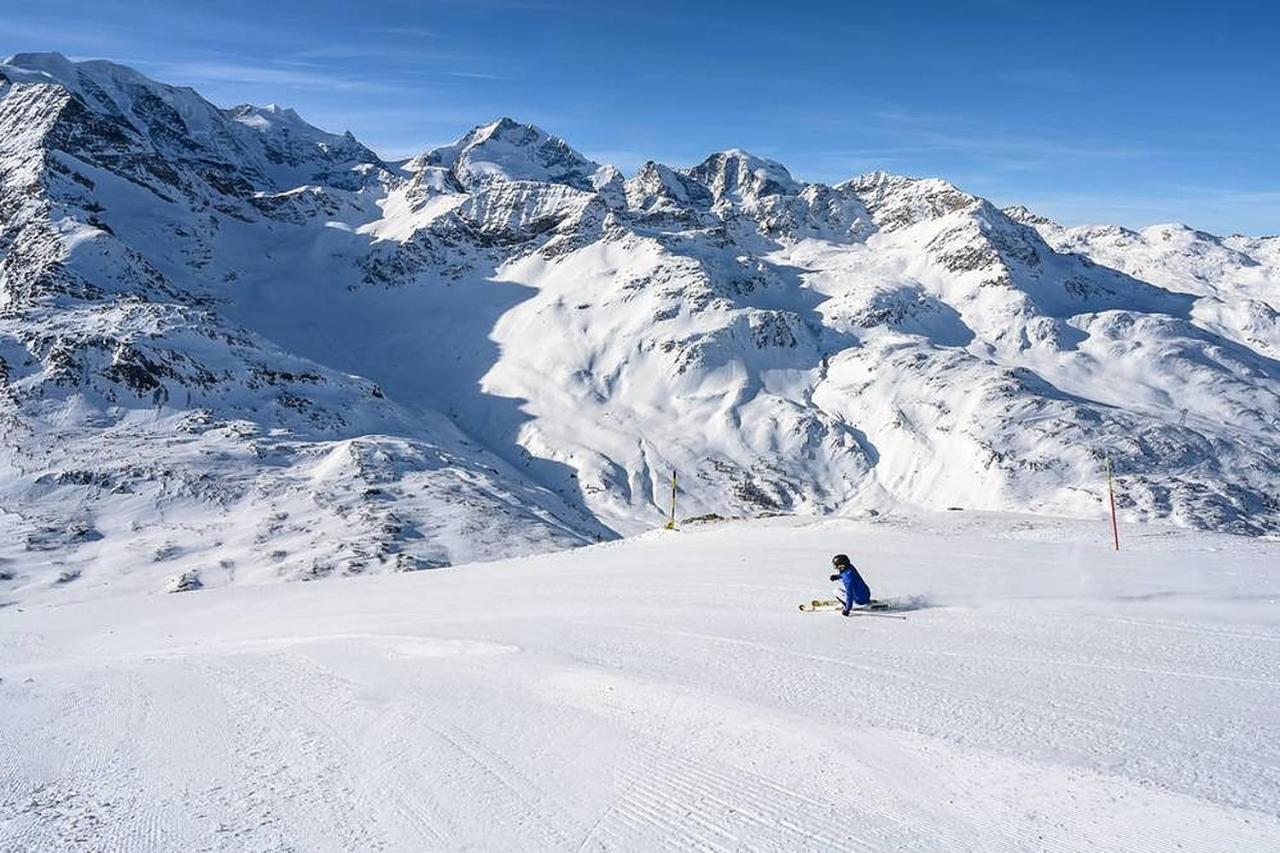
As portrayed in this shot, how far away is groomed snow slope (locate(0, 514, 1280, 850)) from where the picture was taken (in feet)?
24.2

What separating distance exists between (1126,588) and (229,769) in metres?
15.0

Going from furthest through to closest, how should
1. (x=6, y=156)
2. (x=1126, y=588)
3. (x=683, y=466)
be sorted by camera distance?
1. (x=6, y=156)
2. (x=683, y=466)
3. (x=1126, y=588)

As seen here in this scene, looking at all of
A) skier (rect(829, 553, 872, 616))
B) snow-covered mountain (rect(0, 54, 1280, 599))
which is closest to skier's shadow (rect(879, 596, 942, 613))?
skier (rect(829, 553, 872, 616))

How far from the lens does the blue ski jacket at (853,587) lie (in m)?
A: 15.1

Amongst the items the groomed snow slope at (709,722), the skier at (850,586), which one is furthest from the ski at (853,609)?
the groomed snow slope at (709,722)

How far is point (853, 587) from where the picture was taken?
15117mm

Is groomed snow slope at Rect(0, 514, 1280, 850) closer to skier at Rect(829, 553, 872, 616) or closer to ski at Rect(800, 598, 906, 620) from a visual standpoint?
ski at Rect(800, 598, 906, 620)

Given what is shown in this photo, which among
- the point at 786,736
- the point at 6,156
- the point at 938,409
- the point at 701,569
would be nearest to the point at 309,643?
the point at 701,569

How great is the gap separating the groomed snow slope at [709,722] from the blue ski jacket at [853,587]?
0.66 m

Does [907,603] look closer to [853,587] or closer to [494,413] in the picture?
[853,587]

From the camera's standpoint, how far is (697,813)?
7551 mm

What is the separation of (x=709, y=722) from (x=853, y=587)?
620 centimetres

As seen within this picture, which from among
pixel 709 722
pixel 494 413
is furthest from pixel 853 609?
pixel 494 413

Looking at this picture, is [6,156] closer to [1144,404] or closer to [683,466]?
[683,466]
